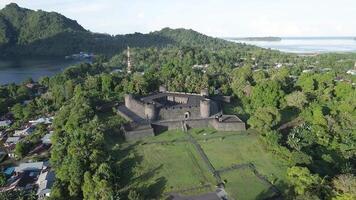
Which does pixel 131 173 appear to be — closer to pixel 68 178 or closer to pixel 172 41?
pixel 68 178

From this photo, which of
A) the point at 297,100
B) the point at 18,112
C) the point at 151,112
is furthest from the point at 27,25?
the point at 297,100

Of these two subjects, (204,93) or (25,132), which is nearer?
(25,132)

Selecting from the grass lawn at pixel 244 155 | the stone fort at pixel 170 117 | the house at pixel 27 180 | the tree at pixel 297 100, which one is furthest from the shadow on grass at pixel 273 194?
the house at pixel 27 180

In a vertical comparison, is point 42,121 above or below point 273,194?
above

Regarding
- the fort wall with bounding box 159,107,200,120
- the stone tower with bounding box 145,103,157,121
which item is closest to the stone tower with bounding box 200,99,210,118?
the fort wall with bounding box 159,107,200,120

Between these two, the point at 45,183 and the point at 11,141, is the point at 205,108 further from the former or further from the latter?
the point at 11,141

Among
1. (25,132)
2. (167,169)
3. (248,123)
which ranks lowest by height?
(25,132)
